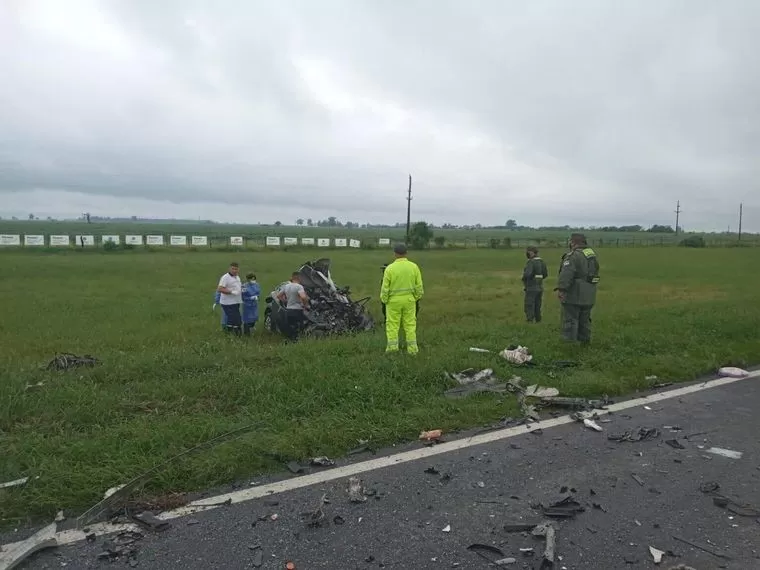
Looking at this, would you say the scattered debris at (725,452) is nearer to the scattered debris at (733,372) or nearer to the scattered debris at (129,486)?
the scattered debris at (733,372)

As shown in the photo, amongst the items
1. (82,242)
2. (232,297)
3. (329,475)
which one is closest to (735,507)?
A: (329,475)

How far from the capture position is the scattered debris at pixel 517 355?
7.01 metres

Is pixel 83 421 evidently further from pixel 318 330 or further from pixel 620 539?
pixel 318 330

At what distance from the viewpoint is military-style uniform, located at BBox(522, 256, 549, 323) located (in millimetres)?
11422

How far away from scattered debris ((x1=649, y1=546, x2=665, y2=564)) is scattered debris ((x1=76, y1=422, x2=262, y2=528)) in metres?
3.10

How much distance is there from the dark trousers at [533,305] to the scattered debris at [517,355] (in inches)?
165

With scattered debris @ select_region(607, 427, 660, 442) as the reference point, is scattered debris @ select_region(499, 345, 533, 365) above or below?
above

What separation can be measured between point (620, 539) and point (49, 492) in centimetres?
357

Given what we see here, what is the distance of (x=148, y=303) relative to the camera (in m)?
15.6

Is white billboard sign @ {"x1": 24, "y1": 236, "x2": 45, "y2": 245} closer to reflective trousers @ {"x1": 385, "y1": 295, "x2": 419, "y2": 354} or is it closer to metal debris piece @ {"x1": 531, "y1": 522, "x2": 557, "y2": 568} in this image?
reflective trousers @ {"x1": 385, "y1": 295, "x2": 419, "y2": 354}

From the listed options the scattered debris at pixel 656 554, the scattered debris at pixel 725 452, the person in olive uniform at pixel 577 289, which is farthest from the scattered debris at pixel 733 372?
the scattered debris at pixel 656 554

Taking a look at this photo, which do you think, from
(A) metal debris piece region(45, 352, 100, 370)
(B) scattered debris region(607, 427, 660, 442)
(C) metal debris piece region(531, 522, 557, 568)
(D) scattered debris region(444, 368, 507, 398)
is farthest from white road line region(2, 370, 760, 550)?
(A) metal debris piece region(45, 352, 100, 370)

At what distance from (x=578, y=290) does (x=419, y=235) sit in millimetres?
45466

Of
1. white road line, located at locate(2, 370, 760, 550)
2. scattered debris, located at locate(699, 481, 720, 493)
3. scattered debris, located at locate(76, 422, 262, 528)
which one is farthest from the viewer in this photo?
scattered debris, located at locate(699, 481, 720, 493)
